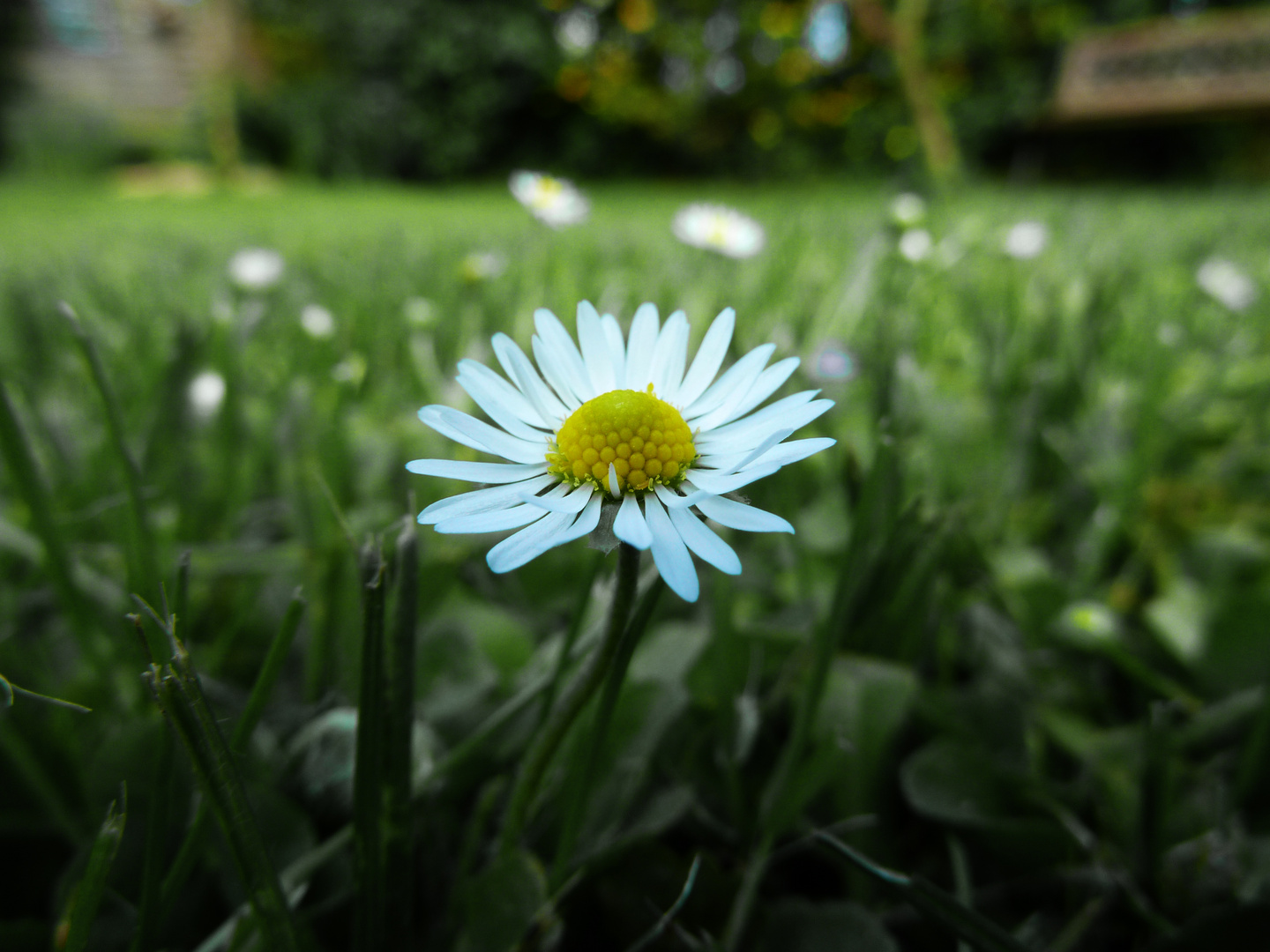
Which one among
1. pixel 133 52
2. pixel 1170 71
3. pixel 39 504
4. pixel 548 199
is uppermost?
pixel 133 52

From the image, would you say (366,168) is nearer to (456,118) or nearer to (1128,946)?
(456,118)

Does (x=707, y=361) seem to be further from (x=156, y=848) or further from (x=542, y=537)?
(x=156, y=848)

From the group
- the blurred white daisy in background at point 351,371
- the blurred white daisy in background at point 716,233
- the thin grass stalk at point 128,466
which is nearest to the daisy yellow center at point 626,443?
the thin grass stalk at point 128,466

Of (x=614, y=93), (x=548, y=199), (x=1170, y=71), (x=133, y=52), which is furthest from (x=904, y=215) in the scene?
(x=133, y=52)

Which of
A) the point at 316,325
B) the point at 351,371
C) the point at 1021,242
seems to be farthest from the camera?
the point at 1021,242

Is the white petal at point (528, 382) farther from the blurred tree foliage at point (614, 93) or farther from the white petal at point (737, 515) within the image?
the blurred tree foliage at point (614, 93)

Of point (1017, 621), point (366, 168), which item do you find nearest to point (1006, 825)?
point (1017, 621)

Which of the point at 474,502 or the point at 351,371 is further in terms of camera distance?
the point at 351,371
